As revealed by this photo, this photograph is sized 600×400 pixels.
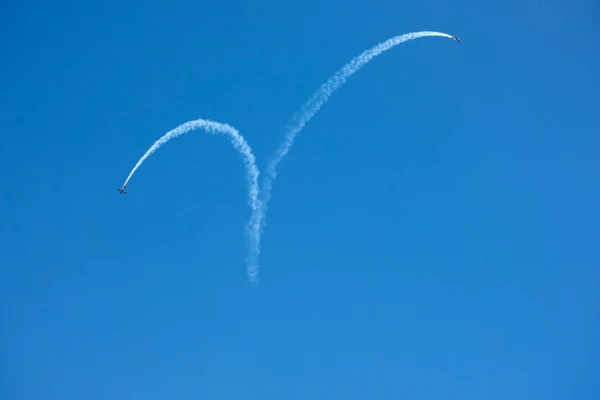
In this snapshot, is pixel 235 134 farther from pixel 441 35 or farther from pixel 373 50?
pixel 441 35

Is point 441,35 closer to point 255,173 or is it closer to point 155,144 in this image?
point 255,173

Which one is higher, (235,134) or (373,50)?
(373,50)

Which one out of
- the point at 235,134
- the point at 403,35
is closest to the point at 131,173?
the point at 235,134

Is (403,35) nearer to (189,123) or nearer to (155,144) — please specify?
(189,123)

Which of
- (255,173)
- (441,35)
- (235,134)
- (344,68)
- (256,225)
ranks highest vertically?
(441,35)

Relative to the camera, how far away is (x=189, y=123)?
3500 centimetres

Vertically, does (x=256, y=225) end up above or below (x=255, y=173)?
below

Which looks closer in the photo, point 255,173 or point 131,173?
point 255,173

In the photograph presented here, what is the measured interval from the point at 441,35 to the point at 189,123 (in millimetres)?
18735

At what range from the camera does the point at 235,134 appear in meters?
34.2

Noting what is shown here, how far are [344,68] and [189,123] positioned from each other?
11.3 meters

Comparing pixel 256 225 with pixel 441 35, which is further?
pixel 441 35

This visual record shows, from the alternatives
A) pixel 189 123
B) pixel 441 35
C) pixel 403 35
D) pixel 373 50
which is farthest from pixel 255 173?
pixel 441 35

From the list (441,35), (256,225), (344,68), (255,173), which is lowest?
(256,225)
